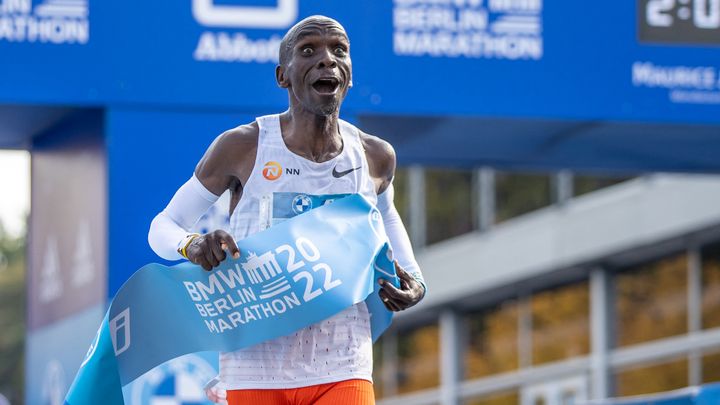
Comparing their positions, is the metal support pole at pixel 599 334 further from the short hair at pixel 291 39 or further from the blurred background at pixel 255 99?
the short hair at pixel 291 39

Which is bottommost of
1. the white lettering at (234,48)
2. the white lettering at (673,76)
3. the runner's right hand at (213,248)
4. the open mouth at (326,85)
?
the runner's right hand at (213,248)

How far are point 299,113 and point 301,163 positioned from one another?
0.46 feet

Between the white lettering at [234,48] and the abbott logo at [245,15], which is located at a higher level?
the abbott logo at [245,15]

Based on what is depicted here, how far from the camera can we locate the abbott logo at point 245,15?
855 centimetres

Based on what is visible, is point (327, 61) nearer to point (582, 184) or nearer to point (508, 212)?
point (582, 184)

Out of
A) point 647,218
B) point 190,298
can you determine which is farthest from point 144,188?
point 647,218

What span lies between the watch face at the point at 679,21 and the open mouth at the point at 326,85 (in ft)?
16.3

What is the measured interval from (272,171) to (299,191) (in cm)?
10

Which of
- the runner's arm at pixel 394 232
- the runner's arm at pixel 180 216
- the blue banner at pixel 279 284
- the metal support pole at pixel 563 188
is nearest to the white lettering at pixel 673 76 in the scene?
the runner's arm at pixel 394 232

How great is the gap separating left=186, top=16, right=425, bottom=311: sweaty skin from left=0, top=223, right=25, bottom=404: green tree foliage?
167 feet

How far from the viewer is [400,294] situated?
14.9ft

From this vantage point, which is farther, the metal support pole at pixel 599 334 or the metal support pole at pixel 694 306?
the metal support pole at pixel 599 334

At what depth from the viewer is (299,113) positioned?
15.2 feet

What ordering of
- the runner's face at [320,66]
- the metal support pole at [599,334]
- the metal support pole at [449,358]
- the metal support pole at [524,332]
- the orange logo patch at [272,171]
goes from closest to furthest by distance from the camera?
the runner's face at [320,66], the orange logo patch at [272,171], the metal support pole at [599,334], the metal support pole at [524,332], the metal support pole at [449,358]
